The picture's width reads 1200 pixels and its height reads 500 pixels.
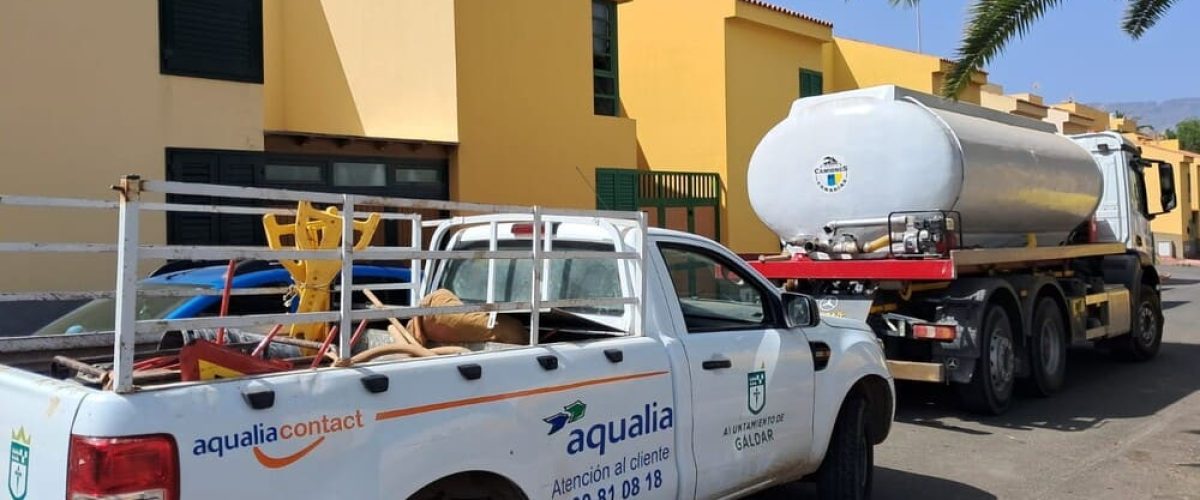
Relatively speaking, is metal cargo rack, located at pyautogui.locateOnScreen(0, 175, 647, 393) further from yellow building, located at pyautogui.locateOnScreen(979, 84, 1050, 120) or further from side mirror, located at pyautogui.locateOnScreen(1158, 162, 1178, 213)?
yellow building, located at pyautogui.locateOnScreen(979, 84, 1050, 120)

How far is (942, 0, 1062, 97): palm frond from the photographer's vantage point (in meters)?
7.90

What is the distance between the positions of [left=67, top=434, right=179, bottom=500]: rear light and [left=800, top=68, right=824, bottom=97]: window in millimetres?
18346

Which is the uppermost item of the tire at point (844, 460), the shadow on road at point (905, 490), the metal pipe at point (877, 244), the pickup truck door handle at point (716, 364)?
the metal pipe at point (877, 244)

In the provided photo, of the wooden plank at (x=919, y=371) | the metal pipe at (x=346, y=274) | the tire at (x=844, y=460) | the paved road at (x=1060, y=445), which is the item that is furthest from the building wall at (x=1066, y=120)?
the metal pipe at (x=346, y=274)

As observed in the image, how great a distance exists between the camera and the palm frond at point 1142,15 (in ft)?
27.5

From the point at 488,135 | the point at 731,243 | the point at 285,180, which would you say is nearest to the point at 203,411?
the point at 285,180

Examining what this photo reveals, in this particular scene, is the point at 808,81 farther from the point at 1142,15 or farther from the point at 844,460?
the point at 844,460

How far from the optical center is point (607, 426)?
3.91m

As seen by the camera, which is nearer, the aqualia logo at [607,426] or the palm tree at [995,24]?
the aqualia logo at [607,426]

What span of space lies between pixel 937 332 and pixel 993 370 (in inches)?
32.9

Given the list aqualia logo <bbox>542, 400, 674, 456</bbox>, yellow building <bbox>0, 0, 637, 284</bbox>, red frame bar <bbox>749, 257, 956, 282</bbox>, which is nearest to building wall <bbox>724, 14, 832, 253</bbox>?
yellow building <bbox>0, 0, 637, 284</bbox>

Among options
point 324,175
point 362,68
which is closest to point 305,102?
point 362,68

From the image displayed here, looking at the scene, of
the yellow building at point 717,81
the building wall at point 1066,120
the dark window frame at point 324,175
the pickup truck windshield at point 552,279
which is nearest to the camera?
the pickup truck windshield at point 552,279

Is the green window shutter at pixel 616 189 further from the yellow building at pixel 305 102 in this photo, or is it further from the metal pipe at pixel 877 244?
the metal pipe at pixel 877 244
